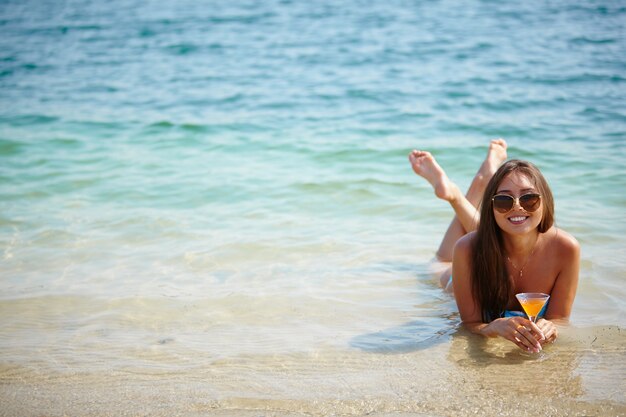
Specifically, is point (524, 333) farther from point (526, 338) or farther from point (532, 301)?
point (532, 301)

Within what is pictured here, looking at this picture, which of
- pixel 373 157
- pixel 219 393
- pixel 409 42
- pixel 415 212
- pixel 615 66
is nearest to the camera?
pixel 219 393

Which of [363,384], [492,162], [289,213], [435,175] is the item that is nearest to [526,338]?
[363,384]

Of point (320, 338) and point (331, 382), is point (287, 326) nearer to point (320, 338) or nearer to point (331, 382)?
point (320, 338)

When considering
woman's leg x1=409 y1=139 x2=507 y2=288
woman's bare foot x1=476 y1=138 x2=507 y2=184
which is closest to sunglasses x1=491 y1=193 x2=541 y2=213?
woman's leg x1=409 y1=139 x2=507 y2=288

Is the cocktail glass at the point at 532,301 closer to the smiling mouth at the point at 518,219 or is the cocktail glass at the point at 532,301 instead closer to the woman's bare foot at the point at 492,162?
the smiling mouth at the point at 518,219

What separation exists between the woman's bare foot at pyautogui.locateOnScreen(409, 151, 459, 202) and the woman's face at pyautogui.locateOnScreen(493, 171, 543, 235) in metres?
1.22

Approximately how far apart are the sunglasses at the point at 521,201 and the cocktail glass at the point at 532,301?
43 centimetres

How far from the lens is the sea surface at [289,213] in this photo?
11.1 ft

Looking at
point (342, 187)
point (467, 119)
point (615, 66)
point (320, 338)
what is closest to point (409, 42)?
point (615, 66)

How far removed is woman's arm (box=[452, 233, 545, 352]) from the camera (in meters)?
3.45

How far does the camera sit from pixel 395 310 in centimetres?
444

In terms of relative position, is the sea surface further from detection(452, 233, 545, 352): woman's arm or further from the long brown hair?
the long brown hair

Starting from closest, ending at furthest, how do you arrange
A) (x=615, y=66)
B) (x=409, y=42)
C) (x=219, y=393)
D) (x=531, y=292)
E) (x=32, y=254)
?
1. (x=219, y=393)
2. (x=531, y=292)
3. (x=32, y=254)
4. (x=615, y=66)
5. (x=409, y=42)

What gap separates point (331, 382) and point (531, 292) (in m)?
1.27
